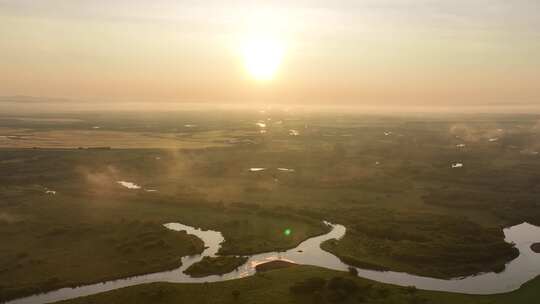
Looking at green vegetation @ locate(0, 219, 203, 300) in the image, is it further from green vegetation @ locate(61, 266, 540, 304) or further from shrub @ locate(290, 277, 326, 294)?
shrub @ locate(290, 277, 326, 294)

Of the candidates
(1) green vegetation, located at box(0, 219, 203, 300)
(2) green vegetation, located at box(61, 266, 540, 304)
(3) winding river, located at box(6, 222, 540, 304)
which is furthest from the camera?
(1) green vegetation, located at box(0, 219, 203, 300)

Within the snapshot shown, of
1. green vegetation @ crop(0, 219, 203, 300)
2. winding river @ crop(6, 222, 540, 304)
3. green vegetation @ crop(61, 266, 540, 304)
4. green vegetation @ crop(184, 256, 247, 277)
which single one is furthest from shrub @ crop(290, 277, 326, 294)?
green vegetation @ crop(0, 219, 203, 300)

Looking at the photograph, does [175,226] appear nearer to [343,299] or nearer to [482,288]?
[343,299]

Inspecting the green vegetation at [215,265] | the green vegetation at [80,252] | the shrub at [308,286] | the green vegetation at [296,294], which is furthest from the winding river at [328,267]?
the shrub at [308,286]

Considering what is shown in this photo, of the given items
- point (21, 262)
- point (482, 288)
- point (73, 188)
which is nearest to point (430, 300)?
point (482, 288)

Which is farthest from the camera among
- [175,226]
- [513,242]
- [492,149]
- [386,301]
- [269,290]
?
[492,149]

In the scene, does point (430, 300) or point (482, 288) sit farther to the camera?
point (482, 288)
